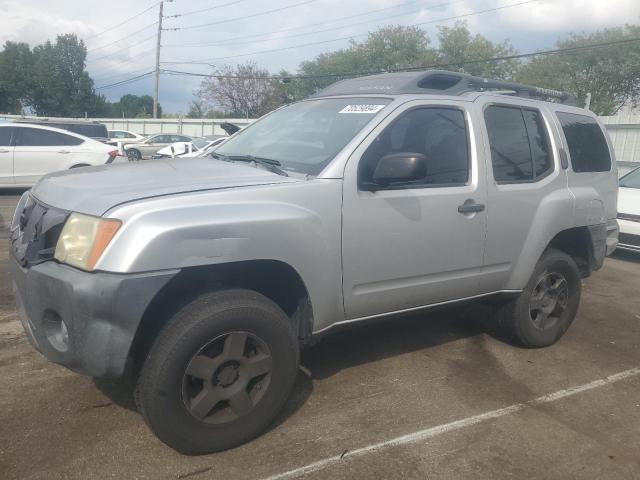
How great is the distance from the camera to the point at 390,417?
3367mm

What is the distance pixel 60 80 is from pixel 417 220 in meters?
66.2

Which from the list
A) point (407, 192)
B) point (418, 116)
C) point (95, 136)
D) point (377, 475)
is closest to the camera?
point (377, 475)

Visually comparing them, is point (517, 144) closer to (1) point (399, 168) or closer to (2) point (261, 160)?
(1) point (399, 168)

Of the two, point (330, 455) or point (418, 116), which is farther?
point (418, 116)

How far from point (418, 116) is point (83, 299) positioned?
2317mm

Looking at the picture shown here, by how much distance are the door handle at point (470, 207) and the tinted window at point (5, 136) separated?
10938 millimetres

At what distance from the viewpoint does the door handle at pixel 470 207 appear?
12.3 feet

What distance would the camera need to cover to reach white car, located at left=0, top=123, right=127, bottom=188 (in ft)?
38.7

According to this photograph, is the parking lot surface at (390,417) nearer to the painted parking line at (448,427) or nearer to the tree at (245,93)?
the painted parking line at (448,427)

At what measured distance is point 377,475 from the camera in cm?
280

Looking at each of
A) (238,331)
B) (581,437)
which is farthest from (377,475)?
(581,437)

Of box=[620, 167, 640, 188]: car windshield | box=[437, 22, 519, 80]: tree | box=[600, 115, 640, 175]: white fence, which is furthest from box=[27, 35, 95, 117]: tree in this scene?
box=[620, 167, 640, 188]: car windshield

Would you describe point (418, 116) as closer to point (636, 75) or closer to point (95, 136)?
point (95, 136)

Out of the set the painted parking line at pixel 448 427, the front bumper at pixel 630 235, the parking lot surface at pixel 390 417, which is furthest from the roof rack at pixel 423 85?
the front bumper at pixel 630 235
